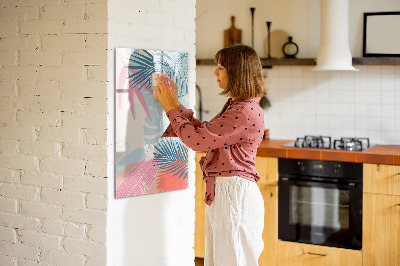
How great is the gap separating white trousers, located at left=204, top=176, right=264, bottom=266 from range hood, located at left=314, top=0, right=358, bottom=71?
1.79 metres

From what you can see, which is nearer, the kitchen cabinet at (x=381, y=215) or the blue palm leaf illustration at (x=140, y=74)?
the blue palm leaf illustration at (x=140, y=74)

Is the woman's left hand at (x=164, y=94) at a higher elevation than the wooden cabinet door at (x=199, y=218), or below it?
higher

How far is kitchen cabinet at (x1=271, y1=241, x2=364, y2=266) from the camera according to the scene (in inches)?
151

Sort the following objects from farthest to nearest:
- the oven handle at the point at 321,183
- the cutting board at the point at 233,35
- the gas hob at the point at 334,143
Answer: the cutting board at the point at 233,35, the gas hob at the point at 334,143, the oven handle at the point at 321,183

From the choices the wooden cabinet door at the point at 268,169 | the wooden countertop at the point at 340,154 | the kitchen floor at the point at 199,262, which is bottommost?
the kitchen floor at the point at 199,262

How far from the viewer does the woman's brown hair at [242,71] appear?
8.41ft

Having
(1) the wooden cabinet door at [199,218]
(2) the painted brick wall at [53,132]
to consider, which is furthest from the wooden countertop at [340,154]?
(2) the painted brick wall at [53,132]

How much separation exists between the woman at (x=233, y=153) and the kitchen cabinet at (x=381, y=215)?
4.31 feet

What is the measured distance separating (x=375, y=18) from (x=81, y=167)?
2.64 metres

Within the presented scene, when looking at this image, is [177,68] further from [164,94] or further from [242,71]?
[242,71]

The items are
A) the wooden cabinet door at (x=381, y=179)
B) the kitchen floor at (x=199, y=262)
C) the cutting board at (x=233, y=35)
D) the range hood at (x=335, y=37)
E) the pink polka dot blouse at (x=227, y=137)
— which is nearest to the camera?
the pink polka dot blouse at (x=227, y=137)

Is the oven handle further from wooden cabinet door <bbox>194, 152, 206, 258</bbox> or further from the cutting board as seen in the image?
the cutting board

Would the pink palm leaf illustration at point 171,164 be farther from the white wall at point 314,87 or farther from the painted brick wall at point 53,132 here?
the white wall at point 314,87

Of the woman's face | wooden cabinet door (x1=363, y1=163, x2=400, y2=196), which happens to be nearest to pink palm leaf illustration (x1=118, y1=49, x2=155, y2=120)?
the woman's face
